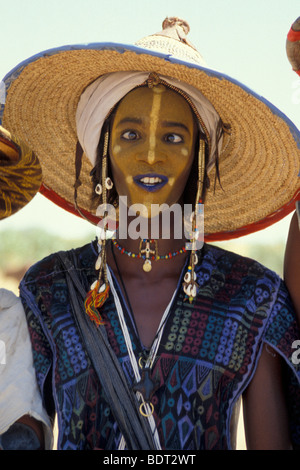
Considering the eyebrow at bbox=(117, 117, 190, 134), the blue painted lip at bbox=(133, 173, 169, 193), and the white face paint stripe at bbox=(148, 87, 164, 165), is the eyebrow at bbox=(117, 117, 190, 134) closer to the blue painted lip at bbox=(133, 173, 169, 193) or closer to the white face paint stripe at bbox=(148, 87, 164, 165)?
the white face paint stripe at bbox=(148, 87, 164, 165)

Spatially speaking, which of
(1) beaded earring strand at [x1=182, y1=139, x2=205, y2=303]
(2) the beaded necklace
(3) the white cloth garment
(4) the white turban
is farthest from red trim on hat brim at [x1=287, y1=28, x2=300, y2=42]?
(3) the white cloth garment

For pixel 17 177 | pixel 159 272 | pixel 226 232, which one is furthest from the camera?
pixel 226 232

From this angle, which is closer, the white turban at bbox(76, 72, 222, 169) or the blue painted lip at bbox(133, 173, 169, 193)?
the blue painted lip at bbox(133, 173, 169, 193)

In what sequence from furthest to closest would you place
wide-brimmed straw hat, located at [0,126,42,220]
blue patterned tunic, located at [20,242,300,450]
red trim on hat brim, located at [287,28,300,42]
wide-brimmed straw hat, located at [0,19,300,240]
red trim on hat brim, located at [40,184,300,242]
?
red trim on hat brim, located at [40,184,300,242], wide-brimmed straw hat, located at [0,19,300,240], wide-brimmed straw hat, located at [0,126,42,220], blue patterned tunic, located at [20,242,300,450], red trim on hat brim, located at [287,28,300,42]

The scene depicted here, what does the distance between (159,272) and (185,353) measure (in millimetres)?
471

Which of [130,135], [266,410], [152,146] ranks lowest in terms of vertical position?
[266,410]

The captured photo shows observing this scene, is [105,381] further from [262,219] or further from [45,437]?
[262,219]

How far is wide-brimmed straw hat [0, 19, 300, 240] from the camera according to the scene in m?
3.29

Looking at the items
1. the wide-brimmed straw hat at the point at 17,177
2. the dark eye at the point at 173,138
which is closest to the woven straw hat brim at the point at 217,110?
the dark eye at the point at 173,138

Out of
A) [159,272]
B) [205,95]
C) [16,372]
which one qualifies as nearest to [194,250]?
[159,272]

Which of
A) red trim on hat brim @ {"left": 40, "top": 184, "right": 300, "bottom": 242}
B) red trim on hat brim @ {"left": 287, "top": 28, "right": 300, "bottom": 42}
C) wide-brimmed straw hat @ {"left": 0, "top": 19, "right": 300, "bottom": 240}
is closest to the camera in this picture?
red trim on hat brim @ {"left": 287, "top": 28, "right": 300, "bottom": 42}

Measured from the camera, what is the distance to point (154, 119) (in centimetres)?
336

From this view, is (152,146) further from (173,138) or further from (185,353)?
(185,353)

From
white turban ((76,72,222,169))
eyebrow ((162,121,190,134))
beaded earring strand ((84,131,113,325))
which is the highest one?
white turban ((76,72,222,169))
